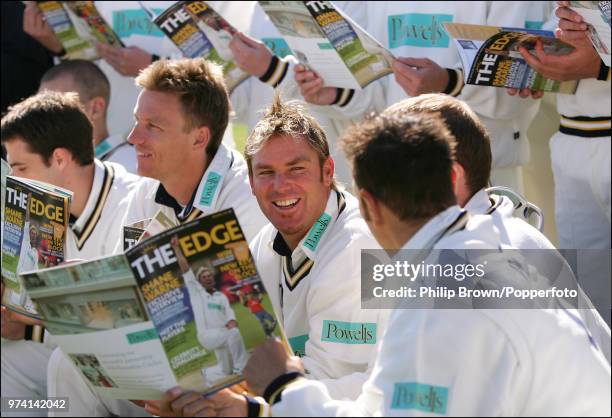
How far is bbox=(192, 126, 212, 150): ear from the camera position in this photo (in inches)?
187

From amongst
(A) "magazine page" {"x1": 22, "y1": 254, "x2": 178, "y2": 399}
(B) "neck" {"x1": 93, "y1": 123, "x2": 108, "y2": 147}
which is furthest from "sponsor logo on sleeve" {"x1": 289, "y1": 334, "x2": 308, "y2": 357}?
(B) "neck" {"x1": 93, "y1": 123, "x2": 108, "y2": 147}

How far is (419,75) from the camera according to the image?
473cm

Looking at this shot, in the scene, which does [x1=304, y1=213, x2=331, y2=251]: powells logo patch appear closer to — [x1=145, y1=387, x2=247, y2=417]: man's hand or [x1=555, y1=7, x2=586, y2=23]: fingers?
[x1=145, y1=387, x2=247, y2=417]: man's hand

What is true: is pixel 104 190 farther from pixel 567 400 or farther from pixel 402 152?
pixel 567 400

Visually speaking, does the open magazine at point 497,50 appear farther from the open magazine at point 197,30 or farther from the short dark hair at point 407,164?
the short dark hair at point 407,164

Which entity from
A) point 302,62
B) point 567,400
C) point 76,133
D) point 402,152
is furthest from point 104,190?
point 567,400

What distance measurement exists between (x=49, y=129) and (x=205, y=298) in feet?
8.16

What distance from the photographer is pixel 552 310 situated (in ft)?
8.38

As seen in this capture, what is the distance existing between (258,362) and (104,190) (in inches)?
93.1

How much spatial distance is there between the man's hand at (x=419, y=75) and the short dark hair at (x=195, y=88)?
84 centimetres

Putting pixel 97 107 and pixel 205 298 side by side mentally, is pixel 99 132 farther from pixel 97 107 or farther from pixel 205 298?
pixel 205 298

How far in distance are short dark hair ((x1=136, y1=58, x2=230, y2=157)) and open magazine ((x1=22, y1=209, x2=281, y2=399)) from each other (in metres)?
2.05

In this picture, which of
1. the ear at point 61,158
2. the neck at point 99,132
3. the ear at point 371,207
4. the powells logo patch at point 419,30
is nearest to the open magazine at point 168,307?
the ear at point 371,207

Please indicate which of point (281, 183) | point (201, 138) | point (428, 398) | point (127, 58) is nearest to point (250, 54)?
point (201, 138)
